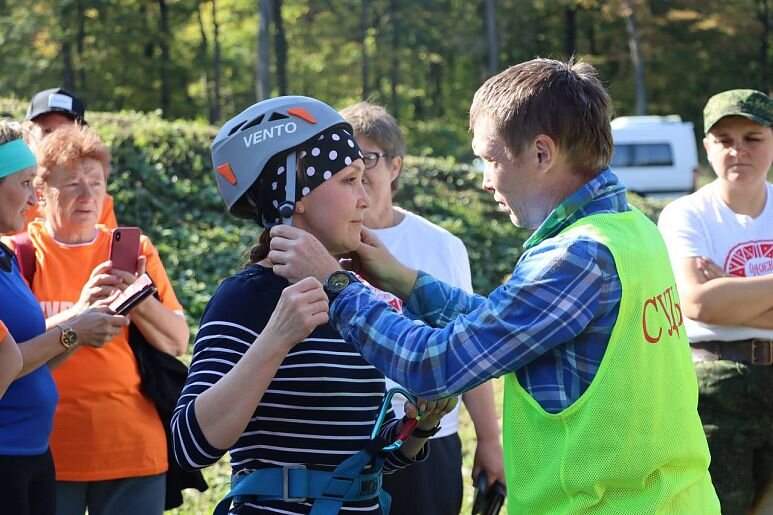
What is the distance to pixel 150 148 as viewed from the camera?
11906 mm

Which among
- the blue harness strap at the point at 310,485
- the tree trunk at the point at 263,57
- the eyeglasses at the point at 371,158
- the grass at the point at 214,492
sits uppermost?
the tree trunk at the point at 263,57

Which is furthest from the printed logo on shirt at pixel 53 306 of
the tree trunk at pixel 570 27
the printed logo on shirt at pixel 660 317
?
A: the tree trunk at pixel 570 27

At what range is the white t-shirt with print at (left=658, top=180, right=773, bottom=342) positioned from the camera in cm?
438

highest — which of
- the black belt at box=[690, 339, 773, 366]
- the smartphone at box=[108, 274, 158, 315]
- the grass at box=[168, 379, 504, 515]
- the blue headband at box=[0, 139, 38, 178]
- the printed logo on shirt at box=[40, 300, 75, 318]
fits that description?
the blue headband at box=[0, 139, 38, 178]

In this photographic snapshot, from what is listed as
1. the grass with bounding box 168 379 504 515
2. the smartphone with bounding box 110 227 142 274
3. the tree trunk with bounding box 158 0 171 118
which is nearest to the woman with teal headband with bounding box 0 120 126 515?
the smartphone with bounding box 110 227 142 274

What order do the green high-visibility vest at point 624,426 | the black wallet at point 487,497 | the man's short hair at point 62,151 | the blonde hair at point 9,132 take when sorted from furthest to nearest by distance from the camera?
1. the man's short hair at point 62,151
2. the black wallet at point 487,497
3. the blonde hair at point 9,132
4. the green high-visibility vest at point 624,426

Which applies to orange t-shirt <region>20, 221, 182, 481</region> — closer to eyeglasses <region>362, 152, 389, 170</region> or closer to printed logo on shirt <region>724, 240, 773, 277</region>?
eyeglasses <region>362, 152, 389, 170</region>

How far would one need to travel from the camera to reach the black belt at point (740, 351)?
432 cm

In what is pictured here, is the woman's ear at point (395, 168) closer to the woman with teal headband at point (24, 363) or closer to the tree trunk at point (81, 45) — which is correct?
the woman with teal headband at point (24, 363)

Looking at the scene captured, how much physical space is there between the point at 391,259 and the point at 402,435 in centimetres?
50

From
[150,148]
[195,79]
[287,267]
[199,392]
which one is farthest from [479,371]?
[195,79]

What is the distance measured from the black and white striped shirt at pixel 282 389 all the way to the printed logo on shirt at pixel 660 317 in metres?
0.79

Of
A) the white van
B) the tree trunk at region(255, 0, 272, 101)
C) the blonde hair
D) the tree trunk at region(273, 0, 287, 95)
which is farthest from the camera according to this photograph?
the tree trunk at region(273, 0, 287, 95)

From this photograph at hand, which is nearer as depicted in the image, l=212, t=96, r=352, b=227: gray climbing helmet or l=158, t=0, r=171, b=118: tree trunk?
l=212, t=96, r=352, b=227: gray climbing helmet
